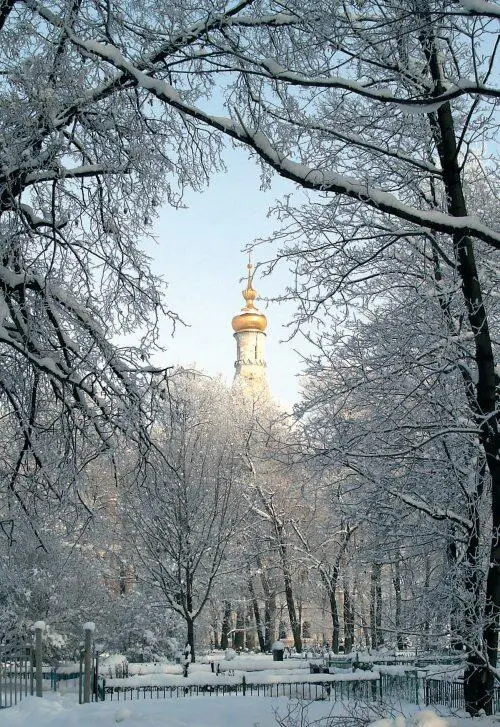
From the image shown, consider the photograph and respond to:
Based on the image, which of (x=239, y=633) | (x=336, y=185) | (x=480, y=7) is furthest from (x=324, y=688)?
(x=239, y=633)

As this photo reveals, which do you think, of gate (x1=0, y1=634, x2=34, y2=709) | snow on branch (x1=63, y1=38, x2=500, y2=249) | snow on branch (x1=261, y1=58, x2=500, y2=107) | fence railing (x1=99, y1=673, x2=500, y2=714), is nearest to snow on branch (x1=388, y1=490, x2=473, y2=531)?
snow on branch (x1=63, y1=38, x2=500, y2=249)

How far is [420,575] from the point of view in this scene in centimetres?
1186

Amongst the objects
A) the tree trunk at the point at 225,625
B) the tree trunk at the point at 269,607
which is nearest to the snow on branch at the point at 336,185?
the tree trunk at the point at 269,607

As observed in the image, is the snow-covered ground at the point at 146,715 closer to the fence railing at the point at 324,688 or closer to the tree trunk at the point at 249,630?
the fence railing at the point at 324,688

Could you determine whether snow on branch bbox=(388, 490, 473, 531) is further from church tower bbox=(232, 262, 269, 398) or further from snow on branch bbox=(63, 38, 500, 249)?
church tower bbox=(232, 262, 269, 398)

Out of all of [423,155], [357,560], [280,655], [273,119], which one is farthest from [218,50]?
[280,655]

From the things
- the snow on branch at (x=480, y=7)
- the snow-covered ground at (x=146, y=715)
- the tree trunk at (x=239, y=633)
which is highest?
the snow on branch at (x=480, y=7)

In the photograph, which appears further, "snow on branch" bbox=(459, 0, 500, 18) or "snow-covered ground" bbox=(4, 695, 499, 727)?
"snow-covered ground" bbox=(4, 695, 499, 727)

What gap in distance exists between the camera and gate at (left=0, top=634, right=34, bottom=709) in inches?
510

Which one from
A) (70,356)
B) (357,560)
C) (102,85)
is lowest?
(357,560)

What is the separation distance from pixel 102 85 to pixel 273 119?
118 centimetres

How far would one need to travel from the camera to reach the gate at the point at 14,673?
13.0m

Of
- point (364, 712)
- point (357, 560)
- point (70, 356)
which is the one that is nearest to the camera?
point (364, 712)

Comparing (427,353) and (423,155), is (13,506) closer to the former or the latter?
(427,353)
